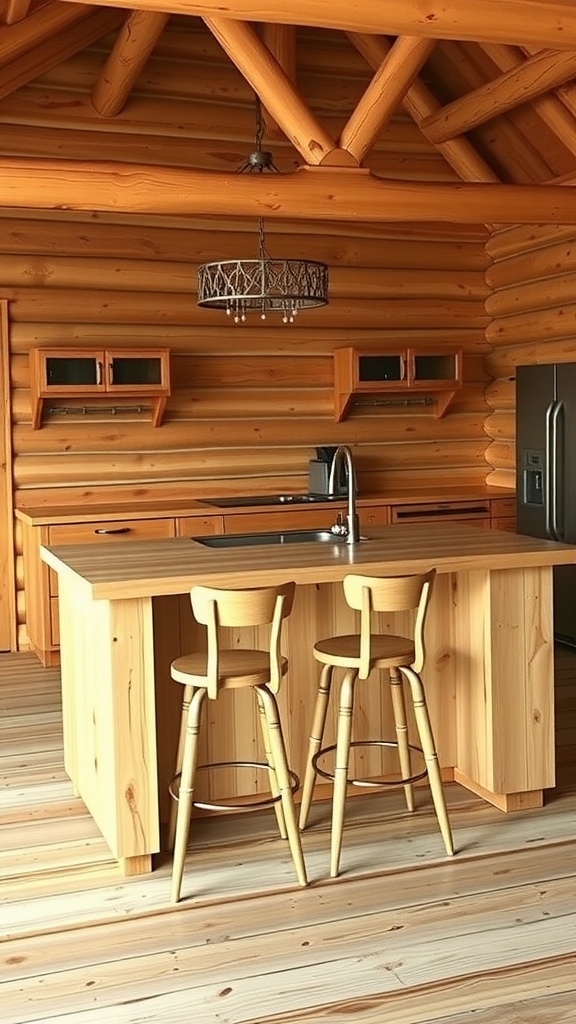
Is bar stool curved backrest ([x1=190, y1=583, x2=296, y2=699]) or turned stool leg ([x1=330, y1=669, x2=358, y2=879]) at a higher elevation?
bar stool curved backrest ([x1=190, y1=583, x2=296, y2=699])

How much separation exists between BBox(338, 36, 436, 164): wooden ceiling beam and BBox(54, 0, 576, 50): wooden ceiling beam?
1.11m

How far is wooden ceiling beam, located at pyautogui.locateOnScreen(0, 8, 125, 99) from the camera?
662 centimetres

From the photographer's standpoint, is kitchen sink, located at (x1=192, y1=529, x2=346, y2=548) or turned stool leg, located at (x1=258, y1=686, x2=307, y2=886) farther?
kitchen sink, located at (x1=192, y1=529, x2=346, y2=548)

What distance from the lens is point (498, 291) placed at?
8.13 m

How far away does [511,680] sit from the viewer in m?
4.28

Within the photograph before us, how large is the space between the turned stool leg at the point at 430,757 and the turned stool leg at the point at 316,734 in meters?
0.31

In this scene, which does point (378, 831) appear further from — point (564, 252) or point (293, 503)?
point (564, 252)

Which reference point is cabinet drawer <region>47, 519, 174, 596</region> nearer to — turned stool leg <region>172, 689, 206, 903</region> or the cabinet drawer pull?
the cabinet drawer pull

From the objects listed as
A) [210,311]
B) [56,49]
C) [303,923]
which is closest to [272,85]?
[56,49]

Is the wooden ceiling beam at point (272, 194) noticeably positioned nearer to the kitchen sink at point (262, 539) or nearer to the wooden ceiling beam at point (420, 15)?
the wooden ceiling beam at point (420, 15)

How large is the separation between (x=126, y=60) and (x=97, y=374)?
1846 mm

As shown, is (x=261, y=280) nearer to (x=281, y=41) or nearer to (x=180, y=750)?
(x=180, y=750)

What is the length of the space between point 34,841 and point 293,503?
3449 millimetres

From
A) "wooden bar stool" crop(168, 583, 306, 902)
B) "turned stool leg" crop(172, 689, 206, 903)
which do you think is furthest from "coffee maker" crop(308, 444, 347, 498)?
"turned stool leg" crop(172, 689, 206, 903)
